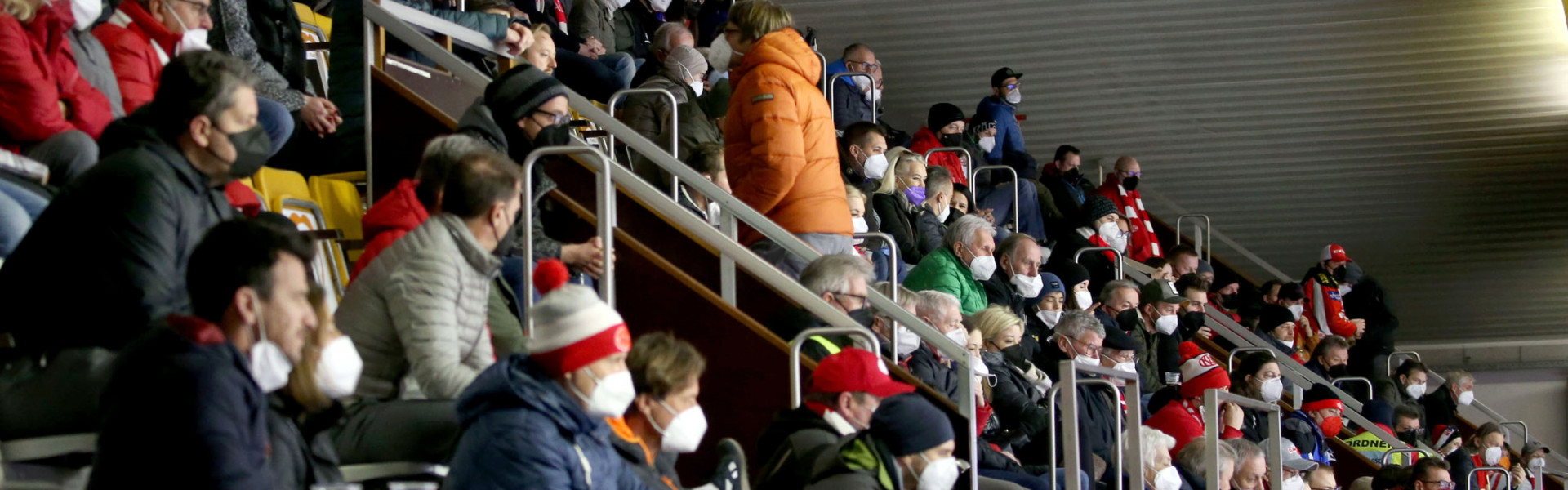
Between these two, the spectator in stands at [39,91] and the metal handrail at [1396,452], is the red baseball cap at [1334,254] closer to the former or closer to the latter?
the metal handrail at [1396,452]

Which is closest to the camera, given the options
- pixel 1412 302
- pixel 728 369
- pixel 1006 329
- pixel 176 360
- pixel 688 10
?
pixel 176 360

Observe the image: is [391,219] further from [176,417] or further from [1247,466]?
[1247,466]

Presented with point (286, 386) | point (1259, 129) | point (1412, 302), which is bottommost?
point (1412, 302)

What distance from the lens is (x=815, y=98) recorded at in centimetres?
639

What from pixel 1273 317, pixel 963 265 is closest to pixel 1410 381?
pixel 1273 317

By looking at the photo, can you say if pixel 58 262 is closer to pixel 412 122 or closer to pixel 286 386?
pixel 286 386

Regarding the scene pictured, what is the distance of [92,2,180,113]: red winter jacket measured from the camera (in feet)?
14.7

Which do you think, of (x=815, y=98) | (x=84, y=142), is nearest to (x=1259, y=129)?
(x=815, y=98)

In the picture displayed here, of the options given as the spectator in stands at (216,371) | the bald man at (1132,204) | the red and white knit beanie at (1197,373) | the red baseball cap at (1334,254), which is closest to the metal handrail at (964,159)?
the red and white knit beanie at (1197,373)

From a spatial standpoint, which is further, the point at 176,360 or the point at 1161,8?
the point at 1161,8

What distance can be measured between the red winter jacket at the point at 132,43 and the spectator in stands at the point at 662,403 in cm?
159

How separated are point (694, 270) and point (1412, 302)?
11.5m

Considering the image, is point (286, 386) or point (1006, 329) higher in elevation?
point (286, 386)

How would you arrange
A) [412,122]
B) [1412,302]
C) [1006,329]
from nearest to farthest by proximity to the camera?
[412,122] → [1006,329] → [1412,302]
